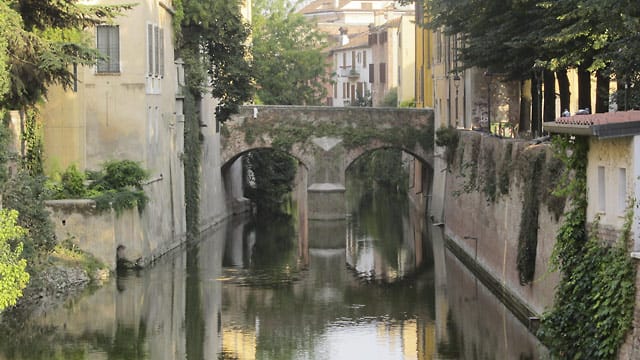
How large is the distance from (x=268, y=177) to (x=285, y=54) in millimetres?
12564

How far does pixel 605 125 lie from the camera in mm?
18891

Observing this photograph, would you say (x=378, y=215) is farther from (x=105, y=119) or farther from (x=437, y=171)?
(x=105, y=119)

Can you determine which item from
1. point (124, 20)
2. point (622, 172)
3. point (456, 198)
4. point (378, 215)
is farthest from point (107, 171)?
point (378, 215)

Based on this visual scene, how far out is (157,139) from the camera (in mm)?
41562

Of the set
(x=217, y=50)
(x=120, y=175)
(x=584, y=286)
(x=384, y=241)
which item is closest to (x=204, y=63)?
(x=217, y=50)

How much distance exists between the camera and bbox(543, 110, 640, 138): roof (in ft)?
61.6

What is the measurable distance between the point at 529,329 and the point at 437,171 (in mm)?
29021

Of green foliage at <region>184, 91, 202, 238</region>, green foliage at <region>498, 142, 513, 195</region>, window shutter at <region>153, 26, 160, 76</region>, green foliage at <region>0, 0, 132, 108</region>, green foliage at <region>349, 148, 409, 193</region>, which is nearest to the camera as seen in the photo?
green foliage at <region>0, 0, 132, 108</region>

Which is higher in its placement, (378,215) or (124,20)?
(124,20)

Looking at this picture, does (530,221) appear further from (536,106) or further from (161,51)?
(161,51)

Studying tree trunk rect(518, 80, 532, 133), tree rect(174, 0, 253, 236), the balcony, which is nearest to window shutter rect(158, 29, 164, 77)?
tree rect(174, 0, 253, 236)

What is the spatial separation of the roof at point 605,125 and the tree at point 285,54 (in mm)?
48475

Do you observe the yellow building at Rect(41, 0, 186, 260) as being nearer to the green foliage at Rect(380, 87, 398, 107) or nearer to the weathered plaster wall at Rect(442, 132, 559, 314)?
the weathered plaster wall at Rect(442, 132, 559, 314)

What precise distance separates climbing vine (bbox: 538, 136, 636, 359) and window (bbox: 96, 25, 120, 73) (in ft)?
59.7
